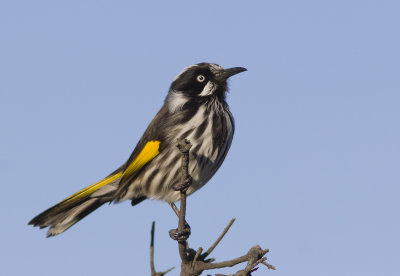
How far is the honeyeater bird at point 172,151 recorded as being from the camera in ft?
25.1

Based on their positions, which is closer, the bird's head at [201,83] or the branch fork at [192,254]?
the branch fork at [192,254]

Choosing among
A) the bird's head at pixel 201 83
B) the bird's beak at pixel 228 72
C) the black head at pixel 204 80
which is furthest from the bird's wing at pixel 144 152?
the bird's beak at pixel 228 72

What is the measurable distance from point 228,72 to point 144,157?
1.82m

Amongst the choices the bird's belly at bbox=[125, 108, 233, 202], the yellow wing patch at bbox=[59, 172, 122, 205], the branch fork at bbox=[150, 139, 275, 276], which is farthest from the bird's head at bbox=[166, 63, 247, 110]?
the branch fork at bbox=[150, 139, 275, 276]

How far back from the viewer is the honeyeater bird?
25.1 ft

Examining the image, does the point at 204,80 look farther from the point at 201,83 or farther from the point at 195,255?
the point at 195,255

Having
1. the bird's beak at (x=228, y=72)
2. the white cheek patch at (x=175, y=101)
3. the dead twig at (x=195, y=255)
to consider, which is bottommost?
the dead twig at (x=195, y=255)

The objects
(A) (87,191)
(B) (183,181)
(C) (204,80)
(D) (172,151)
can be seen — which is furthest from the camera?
(C) (204,80)

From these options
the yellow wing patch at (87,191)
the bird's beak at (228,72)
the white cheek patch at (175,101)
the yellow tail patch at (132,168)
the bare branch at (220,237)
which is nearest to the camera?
the bare branch at (220,237)

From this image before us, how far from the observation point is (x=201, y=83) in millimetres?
8391

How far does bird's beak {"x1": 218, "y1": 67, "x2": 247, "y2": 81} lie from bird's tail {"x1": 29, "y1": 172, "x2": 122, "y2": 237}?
2105 mm

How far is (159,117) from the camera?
27.1 feet

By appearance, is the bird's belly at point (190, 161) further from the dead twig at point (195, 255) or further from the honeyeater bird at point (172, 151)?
the dead twig at point (195, 255)

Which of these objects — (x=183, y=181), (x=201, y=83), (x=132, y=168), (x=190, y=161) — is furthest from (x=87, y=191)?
(x=183, y=181)
